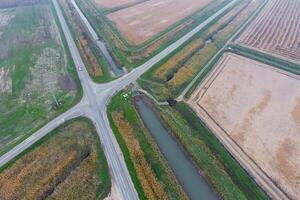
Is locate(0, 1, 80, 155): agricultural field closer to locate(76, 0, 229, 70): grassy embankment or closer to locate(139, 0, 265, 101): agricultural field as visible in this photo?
locate(76, 0, 229, 70): grassy embankment

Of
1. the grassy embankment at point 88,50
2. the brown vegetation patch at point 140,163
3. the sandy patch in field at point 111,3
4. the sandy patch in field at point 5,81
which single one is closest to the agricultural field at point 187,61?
the grassy embankment at point 88,50

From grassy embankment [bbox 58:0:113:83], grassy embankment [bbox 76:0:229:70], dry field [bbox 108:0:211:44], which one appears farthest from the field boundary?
dry field [bbox 108:0:211:44]

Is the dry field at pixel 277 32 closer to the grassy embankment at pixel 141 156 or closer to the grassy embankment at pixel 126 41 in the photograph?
the grassy embankment at pixel 126 41

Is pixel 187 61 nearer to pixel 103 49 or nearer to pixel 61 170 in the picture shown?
pixel 103 49

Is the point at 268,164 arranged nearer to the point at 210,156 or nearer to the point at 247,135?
the point at 247,135

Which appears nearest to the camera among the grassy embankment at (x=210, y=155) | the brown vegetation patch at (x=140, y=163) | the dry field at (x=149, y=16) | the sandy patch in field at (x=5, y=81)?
the brown vegetation patch at (x=140, y=163)

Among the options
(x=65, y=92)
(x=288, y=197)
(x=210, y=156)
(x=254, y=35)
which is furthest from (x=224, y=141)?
(x=254, y=35)

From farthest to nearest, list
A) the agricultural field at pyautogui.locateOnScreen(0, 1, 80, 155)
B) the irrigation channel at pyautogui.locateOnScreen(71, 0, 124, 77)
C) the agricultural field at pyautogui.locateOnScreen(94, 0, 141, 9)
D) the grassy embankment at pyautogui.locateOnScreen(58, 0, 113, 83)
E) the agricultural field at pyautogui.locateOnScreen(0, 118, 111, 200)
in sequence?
1. the agricultural field at pyautogui.locateOnScreen(94, 0, 141, 9)
2. the irrigation channel at pyautogui.locateOnScreen(71, 0, 124, 77)
3. the grassy embankment at pyautogui.locateOnScreen(58, 0, 113, 83)
4. the agricultural field at pyautogui.locateOnScreen(0, 1, 80, 155)
5. the agricultural field at pyautogui.locateOnScreen(0, 118, 111, 200)
